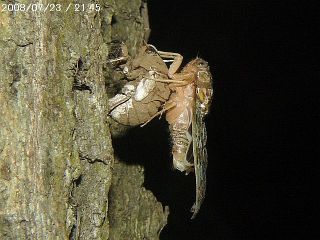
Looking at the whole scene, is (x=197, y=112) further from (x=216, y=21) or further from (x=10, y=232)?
(x=216, y=21)

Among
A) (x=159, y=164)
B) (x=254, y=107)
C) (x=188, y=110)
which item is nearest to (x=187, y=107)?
(x=188, y=110)

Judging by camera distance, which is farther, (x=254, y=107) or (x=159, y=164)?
(x=254, y=107)

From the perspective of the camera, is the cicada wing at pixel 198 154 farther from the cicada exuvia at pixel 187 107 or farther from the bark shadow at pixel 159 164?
the bark shadow at pixel 159 164

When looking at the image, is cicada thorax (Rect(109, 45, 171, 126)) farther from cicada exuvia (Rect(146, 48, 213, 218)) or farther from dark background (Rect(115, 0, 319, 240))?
dark background (Rect(115, 0, 319, 240))

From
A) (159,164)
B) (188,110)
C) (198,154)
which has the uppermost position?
(188,110)

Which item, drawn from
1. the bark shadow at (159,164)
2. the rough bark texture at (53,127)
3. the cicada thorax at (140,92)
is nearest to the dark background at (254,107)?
the bark shadow at (159,164)

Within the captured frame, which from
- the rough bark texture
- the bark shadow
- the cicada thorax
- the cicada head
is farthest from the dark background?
the rough bark texture

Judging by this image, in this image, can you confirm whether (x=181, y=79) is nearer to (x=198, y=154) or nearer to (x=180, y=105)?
(x=180, y=105)
